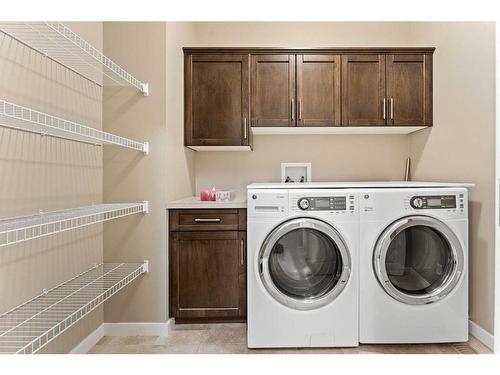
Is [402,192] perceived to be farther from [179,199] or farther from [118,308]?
[118,308]

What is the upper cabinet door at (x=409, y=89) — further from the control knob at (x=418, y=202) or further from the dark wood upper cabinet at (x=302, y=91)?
the control knob at (x=418, y=202)

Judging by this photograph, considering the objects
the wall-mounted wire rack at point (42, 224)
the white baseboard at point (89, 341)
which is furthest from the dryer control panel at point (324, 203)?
the white baseboard at point (89, 341)

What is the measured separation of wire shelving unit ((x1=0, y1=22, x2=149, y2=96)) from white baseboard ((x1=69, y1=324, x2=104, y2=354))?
5.10ft

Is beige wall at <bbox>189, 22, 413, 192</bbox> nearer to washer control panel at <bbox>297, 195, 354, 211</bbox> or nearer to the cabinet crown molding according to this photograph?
the cabinet crown molding

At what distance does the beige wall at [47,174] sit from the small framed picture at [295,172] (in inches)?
61.3

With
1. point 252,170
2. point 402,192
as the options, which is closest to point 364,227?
point 402,192

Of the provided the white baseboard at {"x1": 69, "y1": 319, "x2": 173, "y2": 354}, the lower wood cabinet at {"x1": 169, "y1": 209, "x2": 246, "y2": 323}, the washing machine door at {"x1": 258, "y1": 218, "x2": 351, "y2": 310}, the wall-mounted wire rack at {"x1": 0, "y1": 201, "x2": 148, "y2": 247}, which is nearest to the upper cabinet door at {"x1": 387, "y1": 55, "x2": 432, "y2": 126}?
the washing machine door at {"x1": 258, "y1": 218, "x2": 351, "y2": 310}

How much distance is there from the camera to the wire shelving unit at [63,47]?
165cm

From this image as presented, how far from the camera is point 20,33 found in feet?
5.49

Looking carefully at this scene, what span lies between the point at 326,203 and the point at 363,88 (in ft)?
3.89

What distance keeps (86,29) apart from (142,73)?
16.5 inches

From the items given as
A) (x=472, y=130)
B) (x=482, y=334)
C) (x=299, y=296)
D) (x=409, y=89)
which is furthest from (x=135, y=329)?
(x=409, y=89)

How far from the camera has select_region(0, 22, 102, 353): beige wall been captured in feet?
5.26

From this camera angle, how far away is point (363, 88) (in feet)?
10.00
